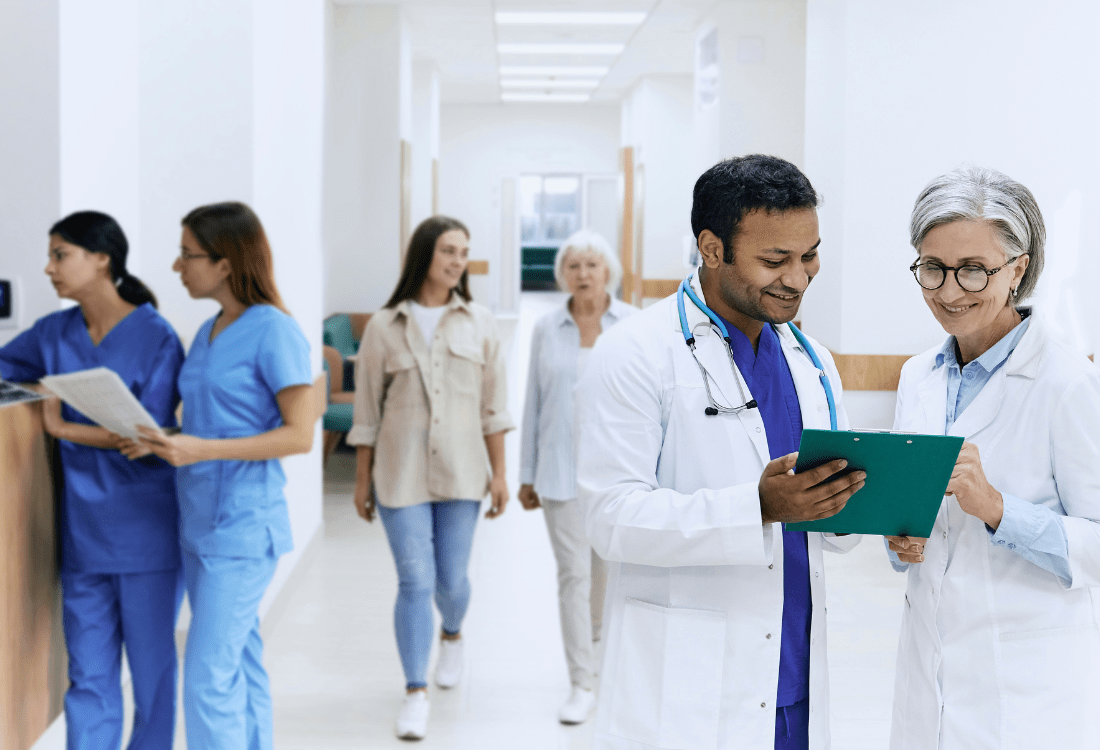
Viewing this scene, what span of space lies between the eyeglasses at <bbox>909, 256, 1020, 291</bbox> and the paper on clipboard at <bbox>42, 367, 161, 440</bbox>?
5.47 feet

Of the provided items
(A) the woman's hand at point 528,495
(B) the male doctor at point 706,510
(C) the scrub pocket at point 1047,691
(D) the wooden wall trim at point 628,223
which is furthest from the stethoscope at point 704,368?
(D) the wooden wall trim at point 628,223

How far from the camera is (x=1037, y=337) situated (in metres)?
1.58

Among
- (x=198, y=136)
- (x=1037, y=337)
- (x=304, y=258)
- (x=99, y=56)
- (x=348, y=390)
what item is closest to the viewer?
(x=1037, y=337)

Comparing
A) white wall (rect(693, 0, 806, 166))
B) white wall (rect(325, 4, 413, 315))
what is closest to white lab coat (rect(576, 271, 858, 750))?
white wall (rect(693, 0, 806, 166))

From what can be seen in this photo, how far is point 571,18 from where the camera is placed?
29.5 ft

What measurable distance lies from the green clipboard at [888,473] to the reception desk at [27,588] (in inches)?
71.5

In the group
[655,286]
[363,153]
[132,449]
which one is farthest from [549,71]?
[132,449]

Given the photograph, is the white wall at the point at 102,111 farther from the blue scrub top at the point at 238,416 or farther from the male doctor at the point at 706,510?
the male doctor at the point at 706,510

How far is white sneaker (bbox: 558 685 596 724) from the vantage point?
10.6 ft

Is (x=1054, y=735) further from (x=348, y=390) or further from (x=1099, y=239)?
(x=348, y=390)

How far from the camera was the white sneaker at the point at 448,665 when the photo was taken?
11.4 feet

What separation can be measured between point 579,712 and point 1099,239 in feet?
12.3

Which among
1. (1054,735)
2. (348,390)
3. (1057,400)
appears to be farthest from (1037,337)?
(348,390)

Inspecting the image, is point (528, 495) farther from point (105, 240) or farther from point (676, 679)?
point (676, 679)
